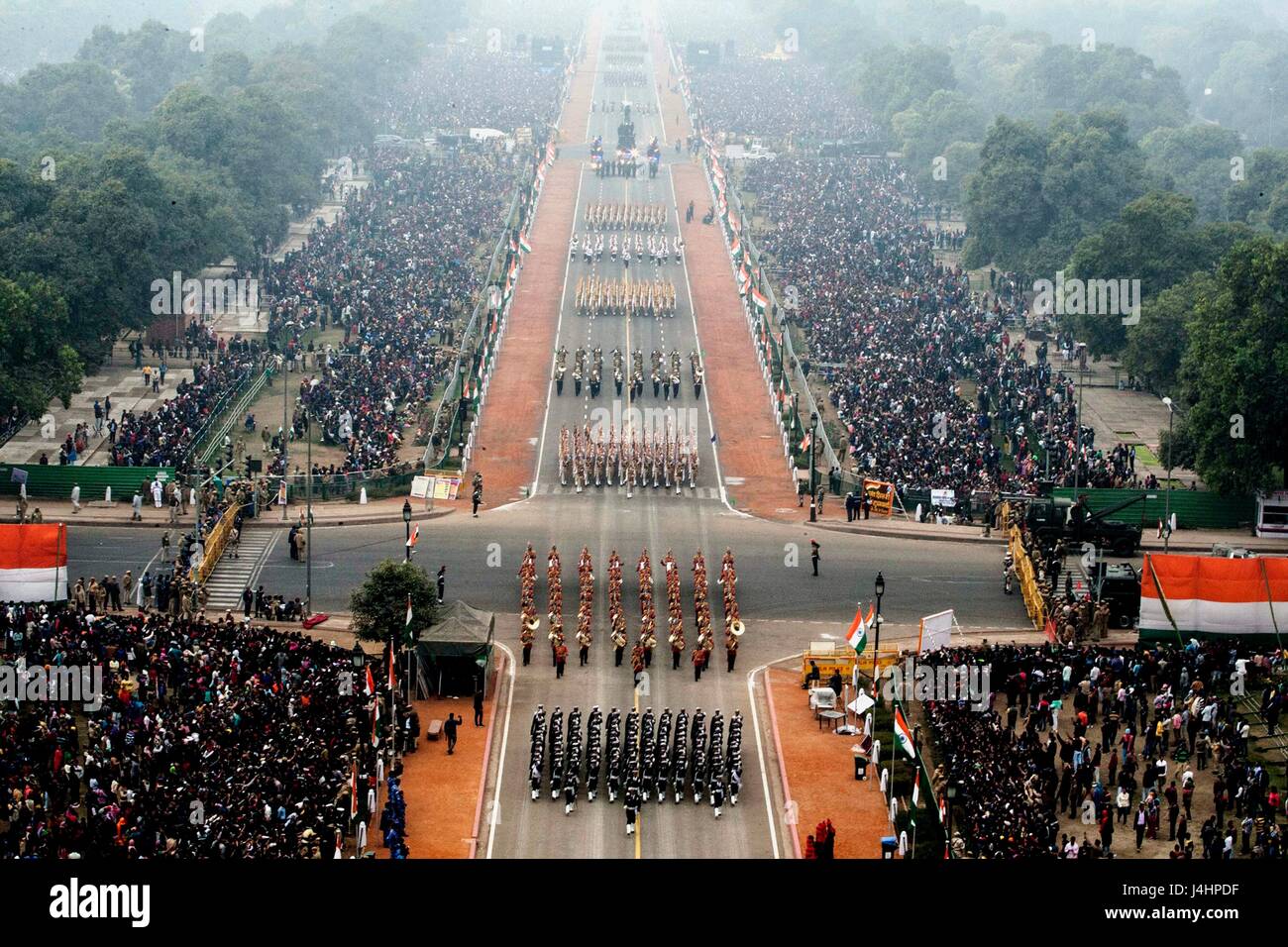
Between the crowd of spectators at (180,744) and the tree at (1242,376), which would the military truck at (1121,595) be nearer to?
the tree at (1242,376)

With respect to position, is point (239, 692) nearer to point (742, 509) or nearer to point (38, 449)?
point (742, 509)

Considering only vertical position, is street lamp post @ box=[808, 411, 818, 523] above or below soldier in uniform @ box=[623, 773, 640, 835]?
above

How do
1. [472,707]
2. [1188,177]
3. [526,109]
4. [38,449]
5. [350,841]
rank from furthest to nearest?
[526,109]
[1188,177]
[38,449]
[472,707]
[350,841]

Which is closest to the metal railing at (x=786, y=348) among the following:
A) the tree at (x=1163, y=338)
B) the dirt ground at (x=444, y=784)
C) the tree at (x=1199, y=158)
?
the tree at (x=1163, y=338)

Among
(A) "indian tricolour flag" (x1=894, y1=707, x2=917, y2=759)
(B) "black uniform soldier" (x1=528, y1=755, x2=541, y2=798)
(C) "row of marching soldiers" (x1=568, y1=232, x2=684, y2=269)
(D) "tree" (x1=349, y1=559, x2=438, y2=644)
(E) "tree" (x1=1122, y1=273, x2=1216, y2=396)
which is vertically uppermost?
(C) "row of marching soldiers" (x1=568, y1=232, x2=684, y2=269)

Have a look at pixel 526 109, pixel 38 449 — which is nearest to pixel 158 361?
pixel 38 449

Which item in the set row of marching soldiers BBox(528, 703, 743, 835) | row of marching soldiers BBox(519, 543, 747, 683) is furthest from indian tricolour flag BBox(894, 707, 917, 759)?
row of marching soldiers BBox(519, 543, 747, 683)

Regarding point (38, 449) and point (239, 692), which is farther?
point (38, 449)

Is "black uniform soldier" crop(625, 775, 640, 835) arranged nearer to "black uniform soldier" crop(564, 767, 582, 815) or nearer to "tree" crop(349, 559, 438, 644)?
"black uniform soldier" crop(564, 767, 582, 815)
